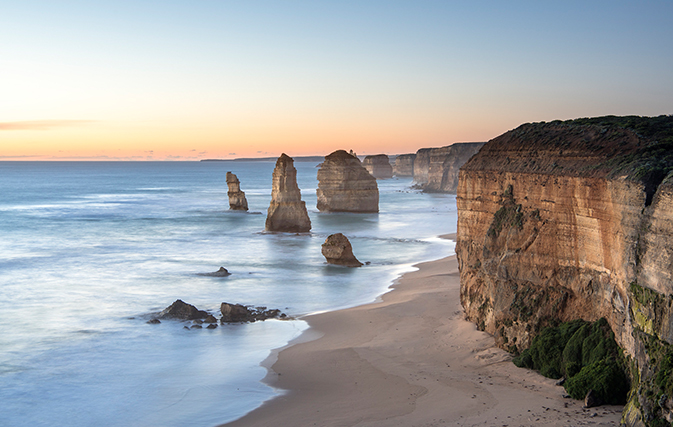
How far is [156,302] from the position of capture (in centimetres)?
2802

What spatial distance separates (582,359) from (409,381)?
446 centimetres

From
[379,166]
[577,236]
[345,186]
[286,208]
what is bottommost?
[286,208]

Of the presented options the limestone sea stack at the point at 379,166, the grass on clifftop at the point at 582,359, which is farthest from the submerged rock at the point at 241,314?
the limestone sea stack at the point at 379,166

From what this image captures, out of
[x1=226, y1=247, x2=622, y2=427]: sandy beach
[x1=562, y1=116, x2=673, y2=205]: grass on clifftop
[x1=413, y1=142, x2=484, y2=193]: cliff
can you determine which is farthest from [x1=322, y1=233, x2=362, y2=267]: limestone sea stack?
[x1=413, y1=142, x2=484, y2=193]: cliff

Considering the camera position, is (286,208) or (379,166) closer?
(286,208)

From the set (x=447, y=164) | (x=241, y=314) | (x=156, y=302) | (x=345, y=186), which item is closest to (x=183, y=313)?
(x=241, y=314)

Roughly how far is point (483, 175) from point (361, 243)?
100 feet

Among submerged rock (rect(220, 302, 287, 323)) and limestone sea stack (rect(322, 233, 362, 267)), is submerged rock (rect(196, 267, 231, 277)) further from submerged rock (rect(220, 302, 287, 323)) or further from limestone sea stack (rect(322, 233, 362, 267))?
submerged rock (rect(220, 302, 287, 323))

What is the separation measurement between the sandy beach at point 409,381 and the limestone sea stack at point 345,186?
5123cm

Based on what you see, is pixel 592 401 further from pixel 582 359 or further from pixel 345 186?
pixel 345 186

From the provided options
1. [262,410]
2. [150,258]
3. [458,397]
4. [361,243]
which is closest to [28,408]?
[262,410]

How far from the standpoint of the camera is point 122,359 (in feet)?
→ 64.8

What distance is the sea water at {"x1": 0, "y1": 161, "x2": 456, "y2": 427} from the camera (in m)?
16.0

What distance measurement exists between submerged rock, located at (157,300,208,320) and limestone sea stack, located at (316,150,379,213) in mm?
49297
